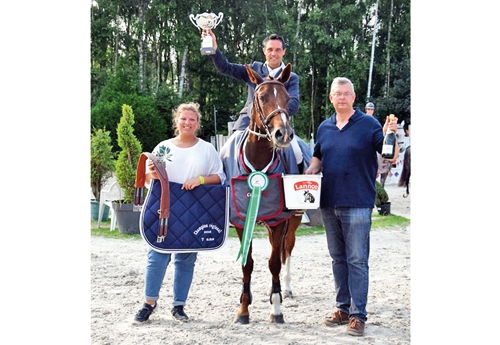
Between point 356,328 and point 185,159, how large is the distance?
1.73 metres

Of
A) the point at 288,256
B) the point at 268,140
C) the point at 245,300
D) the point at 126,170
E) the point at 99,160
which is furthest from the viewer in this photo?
the point at 99,160

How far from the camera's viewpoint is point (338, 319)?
379 centimetres

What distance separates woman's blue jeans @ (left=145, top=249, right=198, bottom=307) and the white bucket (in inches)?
37.0

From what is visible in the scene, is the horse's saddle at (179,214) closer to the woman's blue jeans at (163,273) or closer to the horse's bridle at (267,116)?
the woman's blue jeans at (163,273)

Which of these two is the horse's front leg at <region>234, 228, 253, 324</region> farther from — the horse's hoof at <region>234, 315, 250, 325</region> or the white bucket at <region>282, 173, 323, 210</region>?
the white bucket at <region>282, 173, 323, 210</region>

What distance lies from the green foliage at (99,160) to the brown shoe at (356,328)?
583 centimetres

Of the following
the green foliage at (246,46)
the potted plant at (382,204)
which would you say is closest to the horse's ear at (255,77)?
the potted plant at (382,204)

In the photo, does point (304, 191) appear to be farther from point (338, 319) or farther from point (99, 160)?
point (99, 160)

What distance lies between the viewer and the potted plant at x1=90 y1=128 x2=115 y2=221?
838 centimetres

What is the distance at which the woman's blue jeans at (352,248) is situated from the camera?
3473 millimetres

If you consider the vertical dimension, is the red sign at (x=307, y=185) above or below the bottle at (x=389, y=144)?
below

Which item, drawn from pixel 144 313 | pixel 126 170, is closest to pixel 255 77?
pixel 144 313
